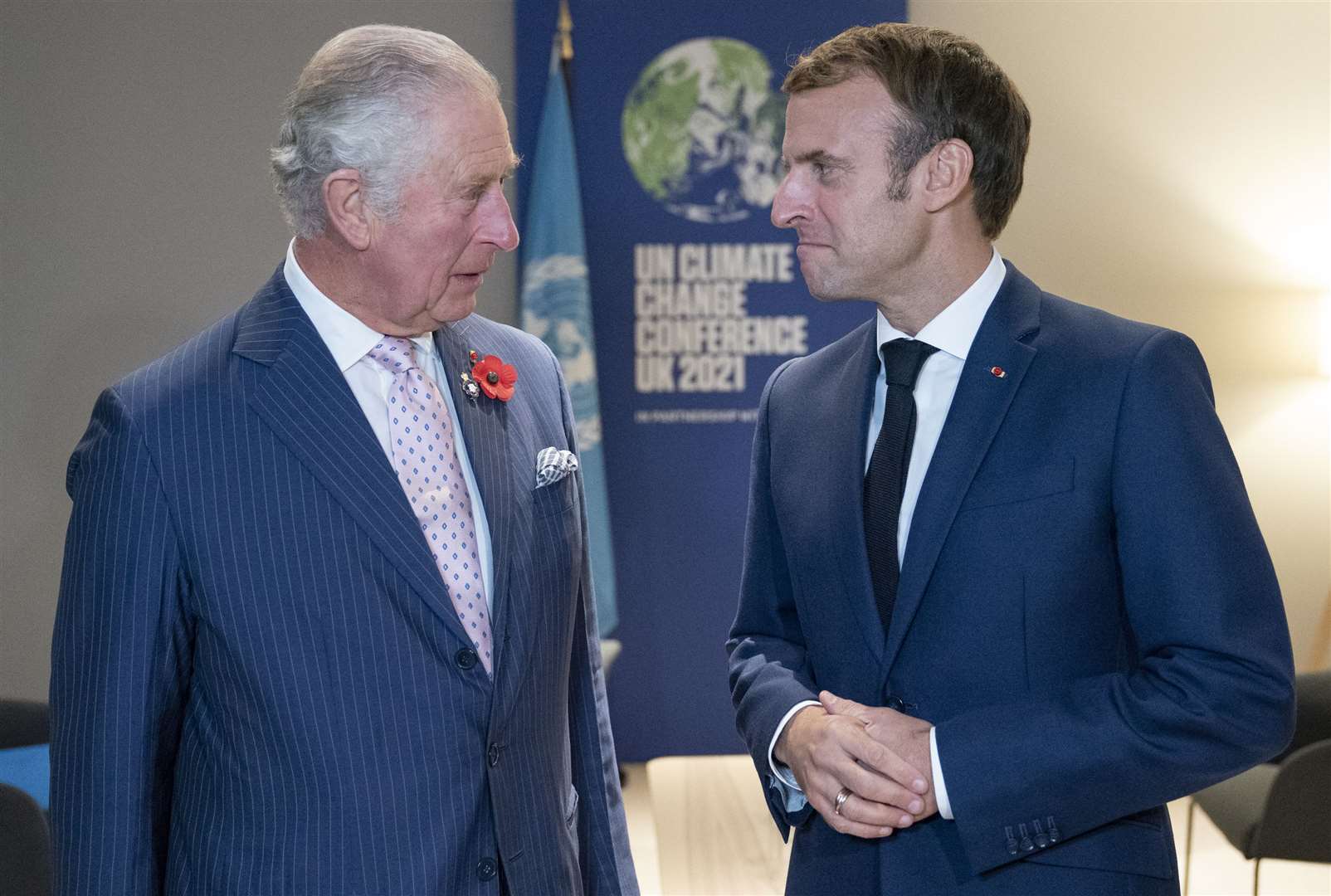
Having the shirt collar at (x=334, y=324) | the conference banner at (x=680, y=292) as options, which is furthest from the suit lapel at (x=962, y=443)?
the conference banner at (x=680, y=292)

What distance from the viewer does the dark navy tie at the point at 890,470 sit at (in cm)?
185

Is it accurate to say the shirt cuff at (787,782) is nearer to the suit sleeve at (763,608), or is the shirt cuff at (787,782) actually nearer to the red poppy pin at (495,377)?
the suit sleeve at (763,608)

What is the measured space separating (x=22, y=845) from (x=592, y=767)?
63.9 inches

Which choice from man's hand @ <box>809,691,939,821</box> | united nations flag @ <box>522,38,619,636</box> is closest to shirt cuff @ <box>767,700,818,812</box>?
man's hand @ <box>809,691,939,821</box>

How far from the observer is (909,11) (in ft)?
18.1

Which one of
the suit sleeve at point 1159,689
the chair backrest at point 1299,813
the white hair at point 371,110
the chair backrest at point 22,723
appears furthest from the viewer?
the chair backrest at point 22,723

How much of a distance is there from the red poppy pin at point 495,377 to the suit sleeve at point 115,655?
49 centimetres

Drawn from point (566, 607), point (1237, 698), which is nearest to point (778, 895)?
point (566, 607)

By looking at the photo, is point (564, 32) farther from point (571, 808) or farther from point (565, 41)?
point (571, 808)

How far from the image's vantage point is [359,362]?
72.8 inches

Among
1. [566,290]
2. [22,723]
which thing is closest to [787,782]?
[22,723]

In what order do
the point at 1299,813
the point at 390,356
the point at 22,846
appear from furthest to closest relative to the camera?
the point at 1299,813, the point at 22,846, the point at 390,356

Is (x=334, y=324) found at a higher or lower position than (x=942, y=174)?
lower

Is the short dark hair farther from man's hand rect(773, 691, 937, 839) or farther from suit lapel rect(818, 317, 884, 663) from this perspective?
man's hand rect(773, 691, 937, 839)
